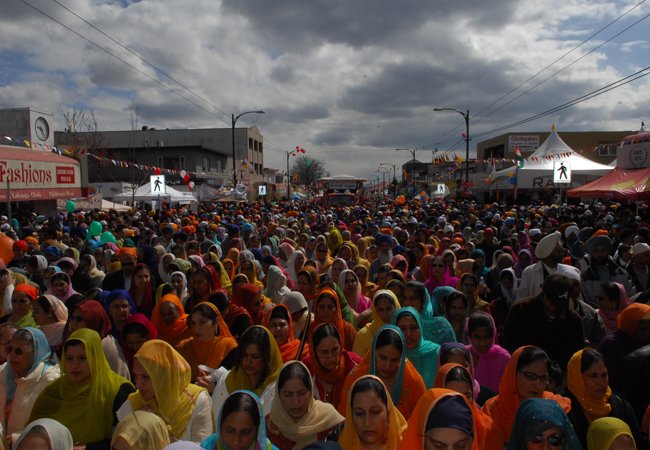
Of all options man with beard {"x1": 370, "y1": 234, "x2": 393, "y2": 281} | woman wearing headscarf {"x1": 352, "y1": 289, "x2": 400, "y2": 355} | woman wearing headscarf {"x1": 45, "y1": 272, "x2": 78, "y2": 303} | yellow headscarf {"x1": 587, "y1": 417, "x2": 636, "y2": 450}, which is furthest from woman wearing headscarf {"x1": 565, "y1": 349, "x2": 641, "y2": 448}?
man with beard {"x1": 370, "y1": 234, "x2": 393, "y2": 281}

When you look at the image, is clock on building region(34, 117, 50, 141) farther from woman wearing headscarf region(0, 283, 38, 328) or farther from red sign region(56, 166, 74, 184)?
woman wearing headscarf region(0, 283, 38, 328)

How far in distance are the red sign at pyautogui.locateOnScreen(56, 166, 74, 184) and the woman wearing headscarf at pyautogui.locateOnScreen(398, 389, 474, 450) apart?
2300 cm

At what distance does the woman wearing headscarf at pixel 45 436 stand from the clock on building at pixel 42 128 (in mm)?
27453

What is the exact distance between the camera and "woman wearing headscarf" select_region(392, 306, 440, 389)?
376 centimetres

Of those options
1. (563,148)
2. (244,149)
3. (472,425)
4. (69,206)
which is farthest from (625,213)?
(244,149)

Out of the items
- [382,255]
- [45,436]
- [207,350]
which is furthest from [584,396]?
[382,255]

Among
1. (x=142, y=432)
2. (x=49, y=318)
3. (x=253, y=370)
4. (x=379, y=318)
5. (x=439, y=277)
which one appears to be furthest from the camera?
(x=439, y=277)

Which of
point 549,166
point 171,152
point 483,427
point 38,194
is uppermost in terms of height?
point 171,152

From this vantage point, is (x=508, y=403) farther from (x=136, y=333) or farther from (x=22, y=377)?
(x=22, y=377)

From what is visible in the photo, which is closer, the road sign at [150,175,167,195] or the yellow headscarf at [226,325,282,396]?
the yellow headscarf at [226,325,282,396]

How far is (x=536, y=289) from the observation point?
555 cm

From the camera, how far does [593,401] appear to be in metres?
3.09

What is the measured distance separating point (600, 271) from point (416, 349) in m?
3.84

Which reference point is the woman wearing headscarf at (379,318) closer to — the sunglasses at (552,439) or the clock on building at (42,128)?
the sunglasses at (552,439)
